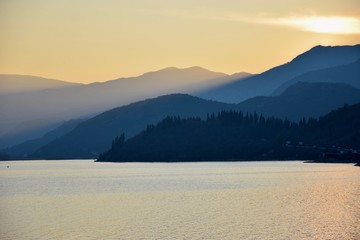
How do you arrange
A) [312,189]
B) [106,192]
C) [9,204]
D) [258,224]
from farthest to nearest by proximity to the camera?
[106,192], [312,189], [9,204], [258,224]

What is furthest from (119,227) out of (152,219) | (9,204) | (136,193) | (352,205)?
(136,193)

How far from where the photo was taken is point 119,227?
116312 mm

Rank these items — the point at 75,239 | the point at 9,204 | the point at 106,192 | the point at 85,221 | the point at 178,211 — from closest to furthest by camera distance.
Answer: the point at 75,239, the point at 85,221, the point at 178,211, the point at 9,204, the point at 106,192

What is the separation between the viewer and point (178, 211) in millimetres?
138500

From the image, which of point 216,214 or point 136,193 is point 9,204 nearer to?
point 136,193

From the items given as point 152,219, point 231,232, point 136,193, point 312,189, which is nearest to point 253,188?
point 312,189

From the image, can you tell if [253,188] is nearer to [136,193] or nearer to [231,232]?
[136,193]

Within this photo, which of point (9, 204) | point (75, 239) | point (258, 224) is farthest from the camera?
point (9, 204)

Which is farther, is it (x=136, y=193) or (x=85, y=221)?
(x=136, y=193)

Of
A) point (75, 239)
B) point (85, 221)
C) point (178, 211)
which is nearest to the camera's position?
point (75, 239)

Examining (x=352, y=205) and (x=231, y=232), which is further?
(x=352, y=205)

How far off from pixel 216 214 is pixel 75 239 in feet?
109

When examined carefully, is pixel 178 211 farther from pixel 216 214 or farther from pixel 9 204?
pixel 9 204

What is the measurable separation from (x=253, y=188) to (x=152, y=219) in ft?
239
